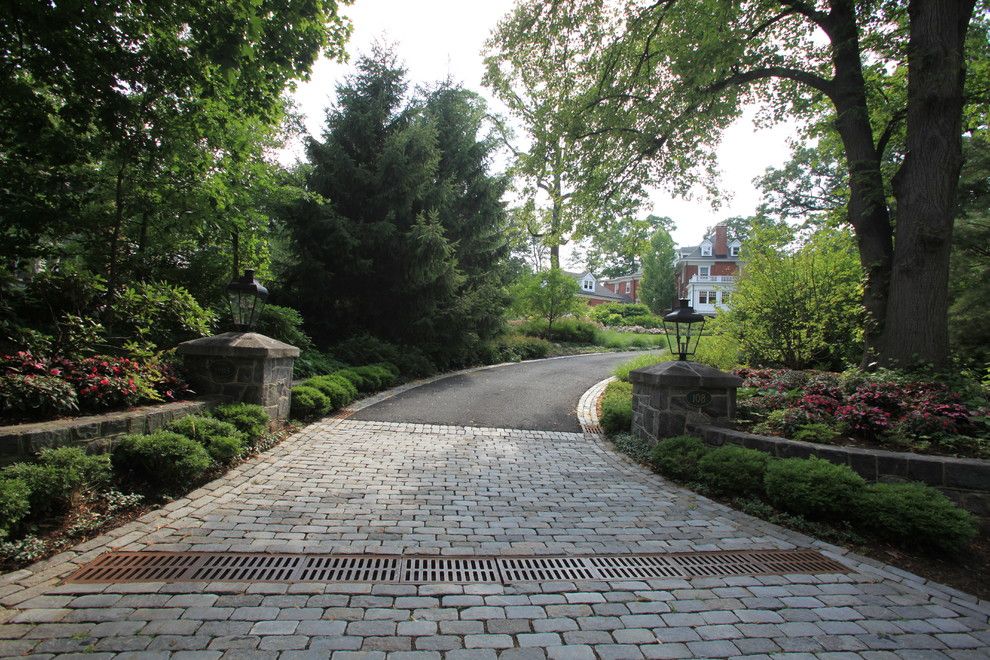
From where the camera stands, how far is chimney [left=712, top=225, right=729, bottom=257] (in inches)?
1672

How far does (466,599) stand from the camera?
2.50 metres

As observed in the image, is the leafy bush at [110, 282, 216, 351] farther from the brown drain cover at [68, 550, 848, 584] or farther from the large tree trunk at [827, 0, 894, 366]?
the large tree trunk at [827, 0, 894, 366]

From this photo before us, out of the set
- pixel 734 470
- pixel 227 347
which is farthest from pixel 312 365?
pixel 734 470

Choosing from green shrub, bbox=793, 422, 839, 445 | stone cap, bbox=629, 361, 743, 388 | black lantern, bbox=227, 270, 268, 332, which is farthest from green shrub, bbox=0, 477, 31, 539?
green shrub, bbox=793, 422, 839, 445

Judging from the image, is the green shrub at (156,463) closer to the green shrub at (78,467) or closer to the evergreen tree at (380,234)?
the green shrub at (78,467)

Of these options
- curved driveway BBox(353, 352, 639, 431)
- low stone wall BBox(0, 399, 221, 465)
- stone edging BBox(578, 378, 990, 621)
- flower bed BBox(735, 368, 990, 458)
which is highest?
flower bed BBox(735, 368, 990, 458)

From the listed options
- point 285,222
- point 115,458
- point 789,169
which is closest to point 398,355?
point 285,222

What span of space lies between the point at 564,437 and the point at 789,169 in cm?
2488

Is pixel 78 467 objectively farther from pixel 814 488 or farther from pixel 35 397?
pixel 814 488

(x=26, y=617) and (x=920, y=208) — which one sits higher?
(x=920, y=208)

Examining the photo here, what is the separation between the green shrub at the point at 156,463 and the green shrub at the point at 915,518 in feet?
17.8

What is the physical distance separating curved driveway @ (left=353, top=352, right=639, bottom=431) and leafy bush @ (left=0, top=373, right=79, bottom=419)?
12.3 ft

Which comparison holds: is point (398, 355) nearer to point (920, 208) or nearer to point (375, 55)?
point (375, 55)

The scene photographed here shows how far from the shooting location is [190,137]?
5.36 metres
